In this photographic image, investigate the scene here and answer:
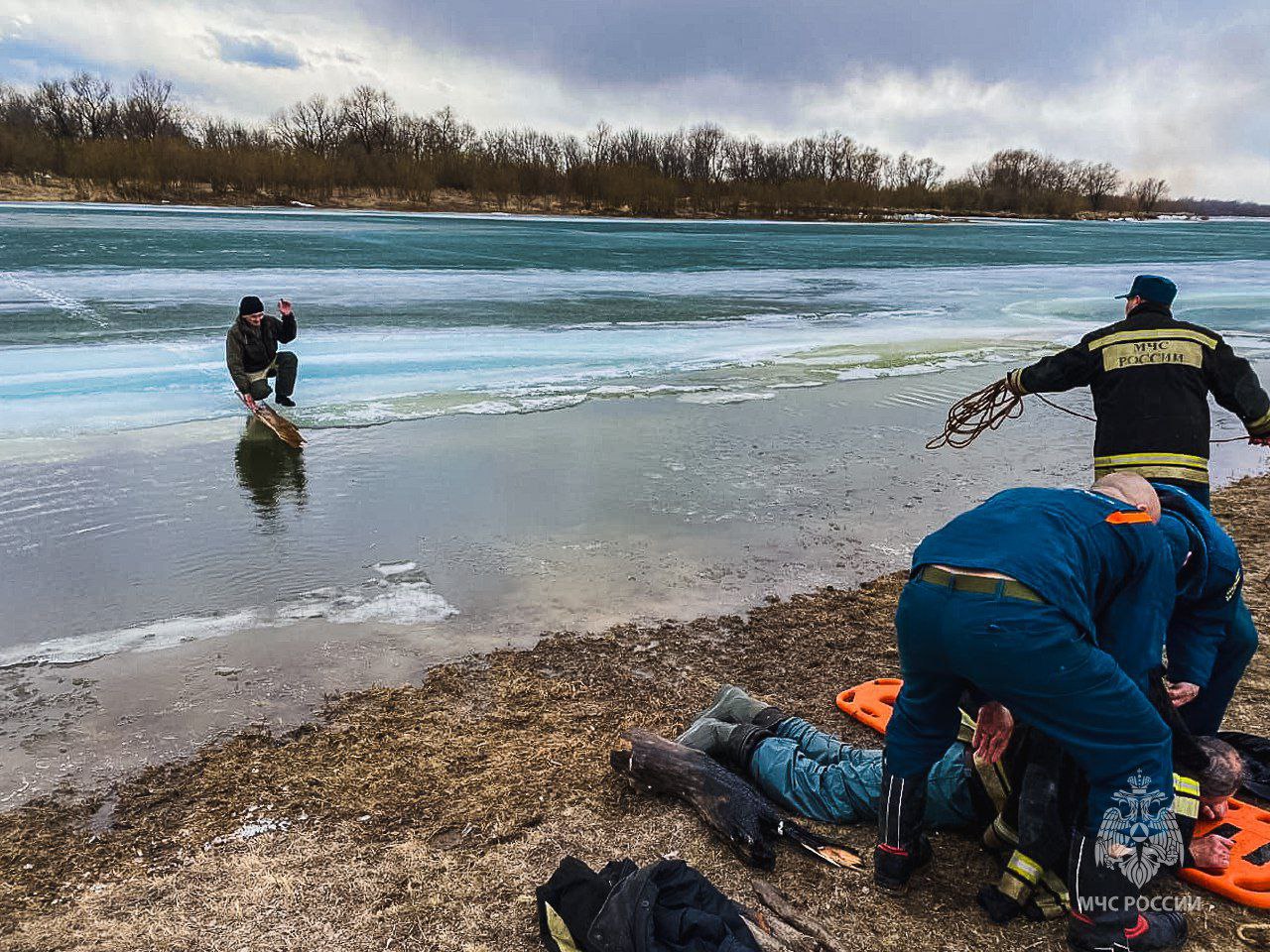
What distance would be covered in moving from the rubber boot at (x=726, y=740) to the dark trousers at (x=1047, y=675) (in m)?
1.03

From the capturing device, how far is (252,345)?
8164mm

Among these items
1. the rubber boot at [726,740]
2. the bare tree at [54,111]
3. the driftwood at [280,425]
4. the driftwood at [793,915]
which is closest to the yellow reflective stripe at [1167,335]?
the rubber boot at [726,740]

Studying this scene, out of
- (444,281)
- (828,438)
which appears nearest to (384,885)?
(828,438)

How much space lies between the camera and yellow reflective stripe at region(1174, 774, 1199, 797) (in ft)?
A: 8.57

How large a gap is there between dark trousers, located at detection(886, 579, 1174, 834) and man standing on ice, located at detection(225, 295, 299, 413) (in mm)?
6971

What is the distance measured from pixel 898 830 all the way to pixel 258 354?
7.23 meters

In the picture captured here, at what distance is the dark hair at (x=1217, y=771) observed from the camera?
9.02 ft

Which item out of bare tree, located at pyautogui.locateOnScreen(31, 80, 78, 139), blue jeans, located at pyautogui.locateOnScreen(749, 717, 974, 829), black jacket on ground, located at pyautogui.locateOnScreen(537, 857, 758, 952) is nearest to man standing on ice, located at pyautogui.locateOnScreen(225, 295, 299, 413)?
blue jeans, located at pyautogui.locateOnScreen(749, 717, 974, 829)

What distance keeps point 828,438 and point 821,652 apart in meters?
3.95

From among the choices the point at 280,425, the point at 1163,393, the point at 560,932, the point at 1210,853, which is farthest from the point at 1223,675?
the point at 280,425

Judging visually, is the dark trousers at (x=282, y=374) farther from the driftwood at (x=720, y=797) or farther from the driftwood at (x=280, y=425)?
the driftwood at (x=720, y=797)

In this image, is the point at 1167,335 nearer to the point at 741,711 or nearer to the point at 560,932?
the point at 741,711

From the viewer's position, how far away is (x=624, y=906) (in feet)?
7.61

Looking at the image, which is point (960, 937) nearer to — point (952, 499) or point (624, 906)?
point (624, 906)
